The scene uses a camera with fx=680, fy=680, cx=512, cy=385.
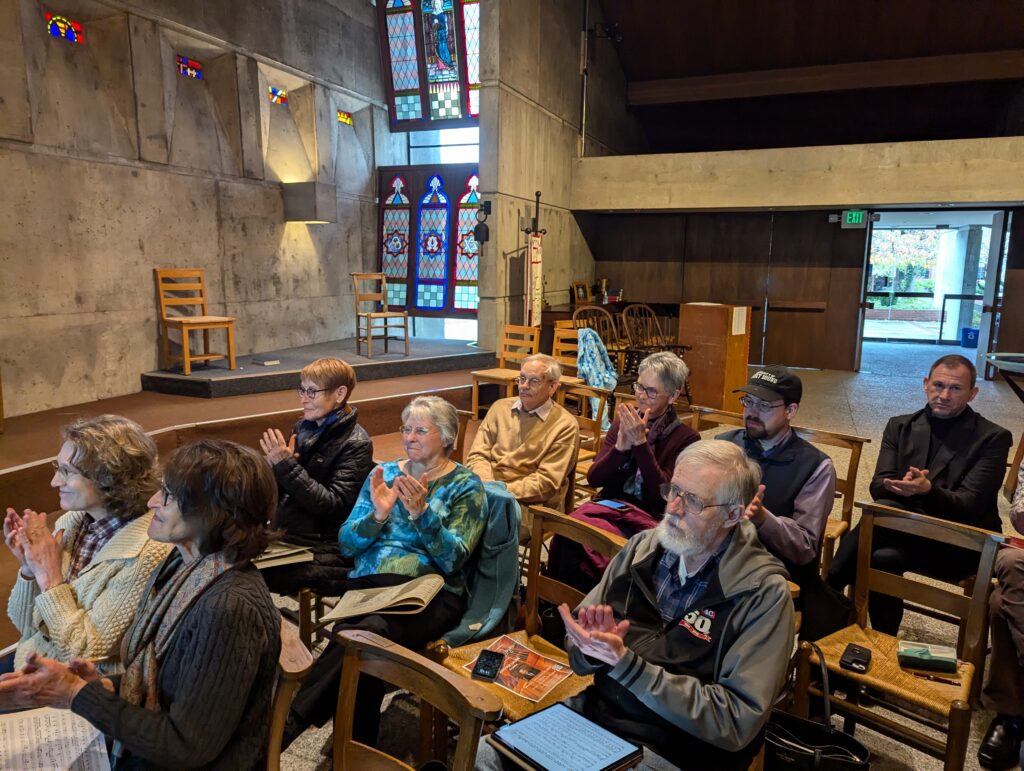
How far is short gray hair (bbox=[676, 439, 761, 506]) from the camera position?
5.14 ft

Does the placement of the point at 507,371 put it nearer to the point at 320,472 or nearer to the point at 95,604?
the point at 320,472

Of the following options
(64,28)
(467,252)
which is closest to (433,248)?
(467,252)

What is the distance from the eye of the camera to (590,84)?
9.91 metres

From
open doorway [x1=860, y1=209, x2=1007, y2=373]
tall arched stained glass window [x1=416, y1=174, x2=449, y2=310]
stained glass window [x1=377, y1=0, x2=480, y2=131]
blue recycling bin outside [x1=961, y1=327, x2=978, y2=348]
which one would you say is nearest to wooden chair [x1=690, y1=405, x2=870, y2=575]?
tall arched stained glass window [x1=416, y1=174, x2=449, y2=310]

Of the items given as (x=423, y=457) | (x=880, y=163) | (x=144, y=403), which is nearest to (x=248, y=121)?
(x=144, y=403)

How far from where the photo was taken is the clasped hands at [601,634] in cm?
138

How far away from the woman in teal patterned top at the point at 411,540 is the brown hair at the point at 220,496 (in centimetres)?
68

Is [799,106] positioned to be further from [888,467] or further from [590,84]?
[888,467]

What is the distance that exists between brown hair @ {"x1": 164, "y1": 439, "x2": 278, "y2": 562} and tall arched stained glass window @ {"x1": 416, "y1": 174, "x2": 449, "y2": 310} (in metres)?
7.95

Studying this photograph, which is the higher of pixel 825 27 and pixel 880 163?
pixel 825 27

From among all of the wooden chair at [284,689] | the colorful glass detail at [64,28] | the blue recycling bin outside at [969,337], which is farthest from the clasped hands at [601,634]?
the blue recycling bin outside at [969,337]

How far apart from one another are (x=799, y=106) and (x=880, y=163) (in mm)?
2778

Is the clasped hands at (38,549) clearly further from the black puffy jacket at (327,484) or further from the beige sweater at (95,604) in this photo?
the black puffy jacket at (327,484)

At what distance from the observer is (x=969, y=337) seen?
39.3 feet
